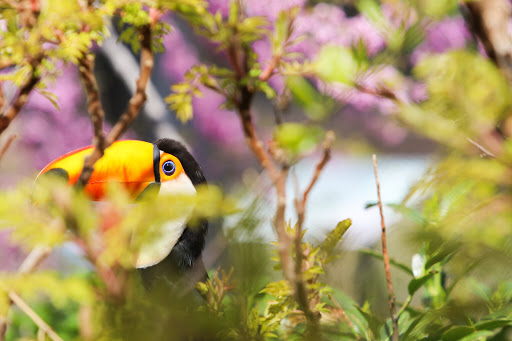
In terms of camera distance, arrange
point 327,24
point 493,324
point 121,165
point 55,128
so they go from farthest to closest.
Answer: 1. point 55,128
2. point 327,24
3. point 121,165
4. point 493,324

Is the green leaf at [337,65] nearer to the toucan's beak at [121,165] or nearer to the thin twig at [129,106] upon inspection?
the thin twig at [129,106]

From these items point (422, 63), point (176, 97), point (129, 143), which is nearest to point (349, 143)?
point (422, 63)

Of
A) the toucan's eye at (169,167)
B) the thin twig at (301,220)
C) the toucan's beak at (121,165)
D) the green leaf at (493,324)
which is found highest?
the thin twig at (301,220)

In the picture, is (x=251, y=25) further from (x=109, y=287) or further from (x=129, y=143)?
(x=129, y=143)

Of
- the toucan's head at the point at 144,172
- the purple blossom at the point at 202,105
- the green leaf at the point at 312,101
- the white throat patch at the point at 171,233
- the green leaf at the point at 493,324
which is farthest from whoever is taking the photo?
the purple blossom at the point at 202,105

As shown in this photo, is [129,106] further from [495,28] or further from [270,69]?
[495,28]

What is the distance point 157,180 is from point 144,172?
0.12 metres

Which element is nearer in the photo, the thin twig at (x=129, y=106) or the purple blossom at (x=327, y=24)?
the thin twig at (x=129, y=106)

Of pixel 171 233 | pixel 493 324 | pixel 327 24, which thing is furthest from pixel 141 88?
pixel 327 24

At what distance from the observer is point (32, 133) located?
2.88 meters

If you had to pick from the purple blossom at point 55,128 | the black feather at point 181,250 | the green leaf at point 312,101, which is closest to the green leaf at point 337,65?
the green leaf at point 312,101

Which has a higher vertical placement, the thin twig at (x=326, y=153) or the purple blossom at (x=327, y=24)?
the thin twig at (x=326, y=153)

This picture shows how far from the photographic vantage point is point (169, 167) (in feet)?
2.58

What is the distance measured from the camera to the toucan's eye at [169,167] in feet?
2.56
